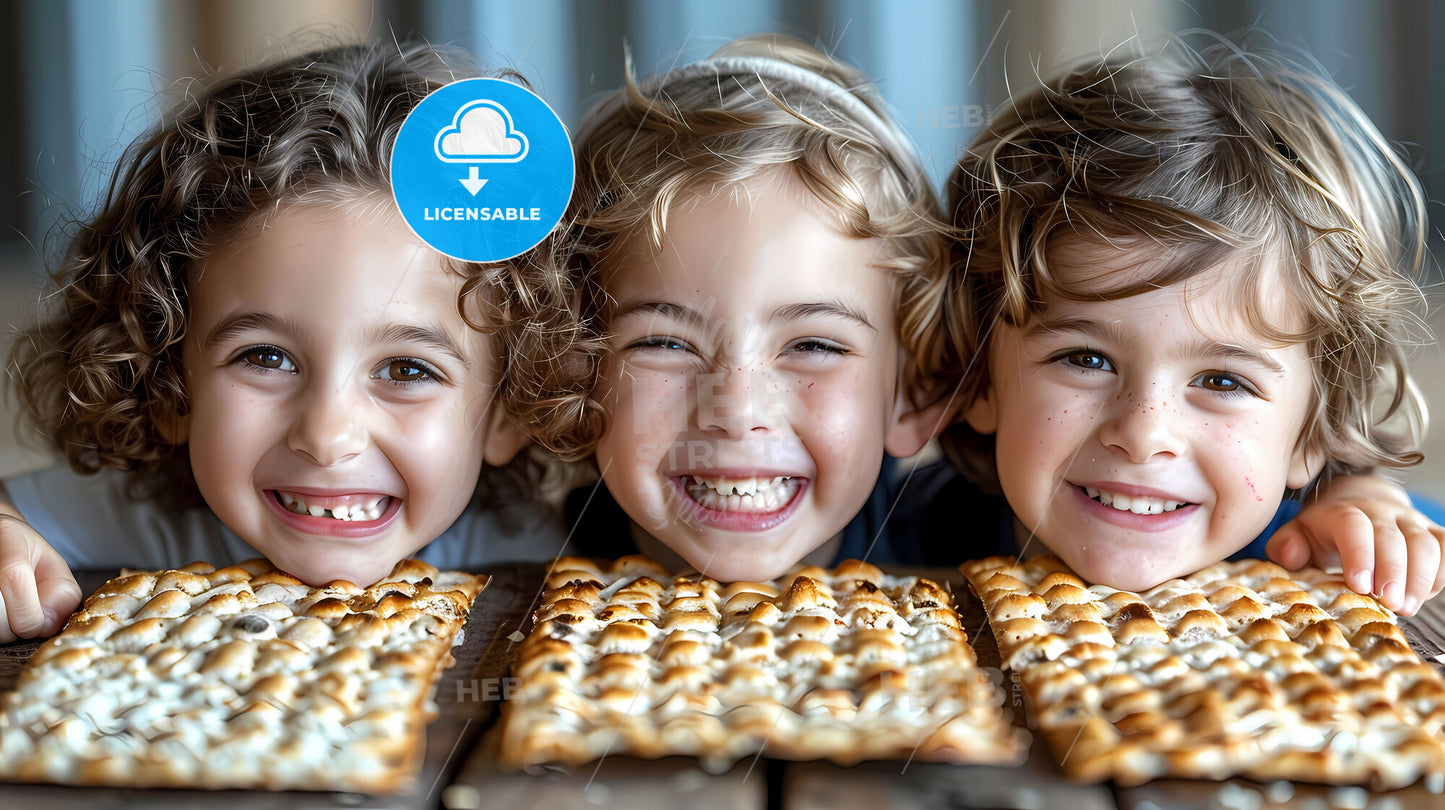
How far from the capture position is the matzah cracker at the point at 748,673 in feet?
2.13

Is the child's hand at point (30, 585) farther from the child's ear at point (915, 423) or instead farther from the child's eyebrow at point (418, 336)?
the child's ear at point (915, 423)

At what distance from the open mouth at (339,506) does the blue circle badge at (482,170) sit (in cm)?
22

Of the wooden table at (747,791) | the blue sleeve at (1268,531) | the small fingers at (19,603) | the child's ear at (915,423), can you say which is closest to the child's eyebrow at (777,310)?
the child's ear at (915,423)

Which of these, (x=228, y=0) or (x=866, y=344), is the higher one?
(x=228, y=0)

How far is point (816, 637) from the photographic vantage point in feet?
2.47

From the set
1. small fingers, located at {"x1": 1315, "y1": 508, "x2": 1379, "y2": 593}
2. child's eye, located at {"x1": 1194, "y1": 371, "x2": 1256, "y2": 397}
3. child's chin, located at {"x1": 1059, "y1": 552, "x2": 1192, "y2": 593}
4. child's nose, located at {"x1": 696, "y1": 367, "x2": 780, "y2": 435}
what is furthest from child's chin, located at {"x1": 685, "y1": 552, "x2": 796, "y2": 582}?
small fingers, located at {"x1": 1315, "y1": 508, "x2": 1379, "y2": 593}

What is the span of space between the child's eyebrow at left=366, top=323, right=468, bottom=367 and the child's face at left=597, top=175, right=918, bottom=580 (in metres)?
0.12

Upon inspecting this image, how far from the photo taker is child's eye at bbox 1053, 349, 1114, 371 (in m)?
0.78

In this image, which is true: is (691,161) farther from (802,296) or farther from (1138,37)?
(1138,37)

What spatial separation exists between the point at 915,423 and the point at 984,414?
6cm

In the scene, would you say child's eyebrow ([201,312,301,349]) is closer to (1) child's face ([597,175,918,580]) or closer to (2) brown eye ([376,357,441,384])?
(2) brown eye ([376,357,441,384])

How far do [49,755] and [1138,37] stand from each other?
861 mm

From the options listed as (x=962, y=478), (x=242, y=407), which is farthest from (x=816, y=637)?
(x=242, y=407)

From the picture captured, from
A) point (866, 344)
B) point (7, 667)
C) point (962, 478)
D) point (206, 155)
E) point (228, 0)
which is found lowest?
point (7, 667)
